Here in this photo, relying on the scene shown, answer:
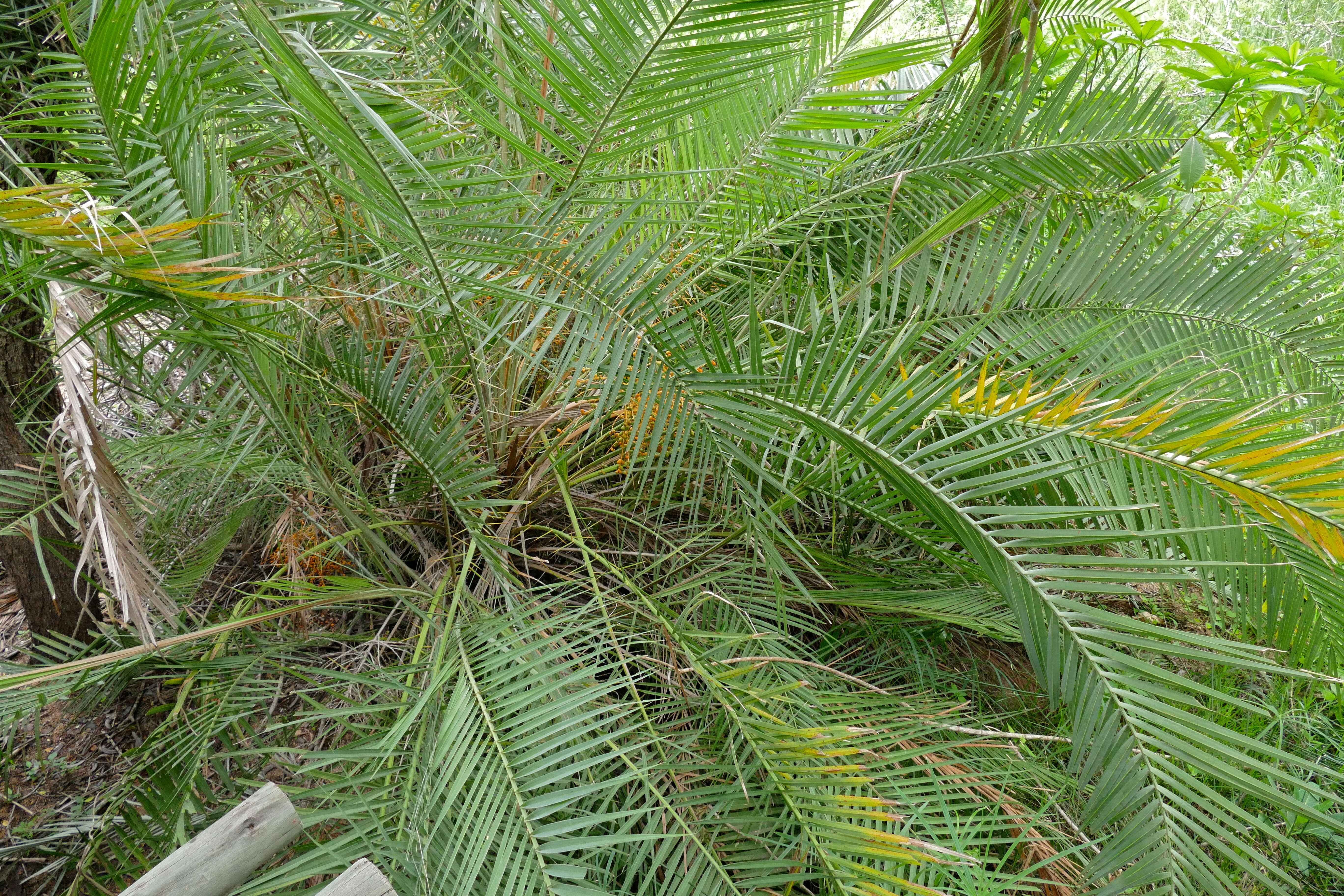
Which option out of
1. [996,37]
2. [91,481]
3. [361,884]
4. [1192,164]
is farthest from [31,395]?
[1192,164]

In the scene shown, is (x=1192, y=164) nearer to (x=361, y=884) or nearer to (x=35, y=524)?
(x=361, y=884)

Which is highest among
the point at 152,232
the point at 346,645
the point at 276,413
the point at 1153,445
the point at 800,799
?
the point at 152,232

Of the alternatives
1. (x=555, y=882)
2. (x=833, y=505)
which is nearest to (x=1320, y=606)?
(x=833, y=505)

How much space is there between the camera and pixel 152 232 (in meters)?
0.70

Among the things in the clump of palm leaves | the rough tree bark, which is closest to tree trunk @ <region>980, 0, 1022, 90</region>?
the clump of palm leaves

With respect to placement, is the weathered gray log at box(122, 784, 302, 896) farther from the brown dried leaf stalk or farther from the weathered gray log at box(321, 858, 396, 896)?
the brown dried leaf stalk

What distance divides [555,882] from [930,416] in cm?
66

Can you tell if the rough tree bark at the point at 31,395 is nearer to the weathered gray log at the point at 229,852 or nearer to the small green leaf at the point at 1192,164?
the weathered gray log at the point at 229,852

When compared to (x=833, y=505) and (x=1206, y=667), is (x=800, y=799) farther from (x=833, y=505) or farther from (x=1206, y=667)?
(x=1206, y=667)

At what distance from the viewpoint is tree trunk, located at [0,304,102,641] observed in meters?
1.28

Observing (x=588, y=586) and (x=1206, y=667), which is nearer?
(x=588, y=586)

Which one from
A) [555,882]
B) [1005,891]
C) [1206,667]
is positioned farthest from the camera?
[1206,667]

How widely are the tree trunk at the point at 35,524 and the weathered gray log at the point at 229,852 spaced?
0.59 meters

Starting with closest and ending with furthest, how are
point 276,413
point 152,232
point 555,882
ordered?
1. point 152,232
2. point 555,882
3. point 276,413
